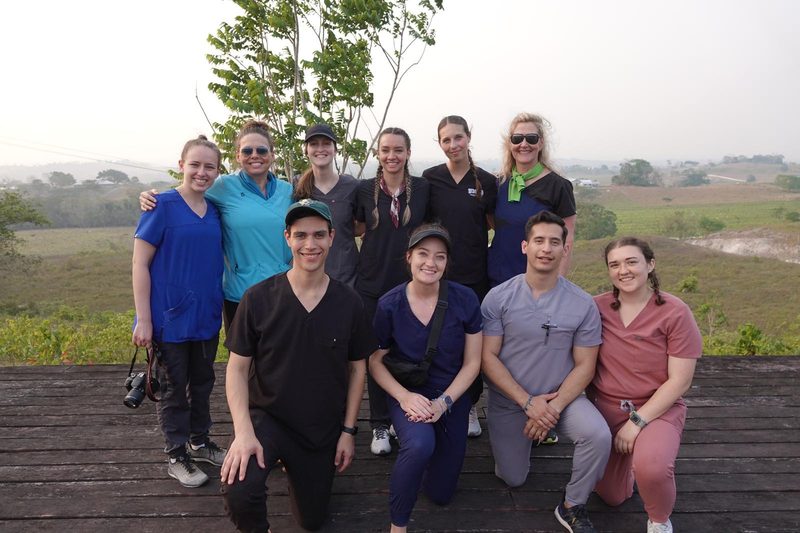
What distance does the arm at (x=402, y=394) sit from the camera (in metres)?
3.02

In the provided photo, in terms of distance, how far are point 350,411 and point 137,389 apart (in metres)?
1.38

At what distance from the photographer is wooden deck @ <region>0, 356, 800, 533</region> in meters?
3.06

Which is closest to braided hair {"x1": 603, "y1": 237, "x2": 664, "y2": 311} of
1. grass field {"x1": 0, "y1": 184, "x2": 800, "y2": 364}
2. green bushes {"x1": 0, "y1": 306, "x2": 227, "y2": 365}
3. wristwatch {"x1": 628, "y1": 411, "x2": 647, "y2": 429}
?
wristwatch {"x1": 628, "y1": 411, "x2": 647, "y2": 429}

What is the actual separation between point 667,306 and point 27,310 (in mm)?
22302

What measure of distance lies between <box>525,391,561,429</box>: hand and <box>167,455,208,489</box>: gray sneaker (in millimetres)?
2005

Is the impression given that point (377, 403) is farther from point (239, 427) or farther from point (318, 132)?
point (318, 132)

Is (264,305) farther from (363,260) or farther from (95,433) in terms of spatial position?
(95,433)

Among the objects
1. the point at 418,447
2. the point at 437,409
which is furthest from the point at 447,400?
the point at 418,447

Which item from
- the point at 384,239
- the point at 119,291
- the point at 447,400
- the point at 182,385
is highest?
the point at 384,239

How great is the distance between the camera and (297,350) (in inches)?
114

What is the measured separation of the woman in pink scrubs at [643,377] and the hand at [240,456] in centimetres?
191

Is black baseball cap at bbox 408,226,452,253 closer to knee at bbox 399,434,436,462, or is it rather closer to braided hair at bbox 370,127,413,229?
braided hair at bbox 370,127,413,229

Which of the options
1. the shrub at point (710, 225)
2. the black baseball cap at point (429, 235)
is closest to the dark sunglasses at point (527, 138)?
the black baseball cap at point (429, 235)

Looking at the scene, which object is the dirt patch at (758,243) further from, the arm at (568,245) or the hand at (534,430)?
the hand at (534,430)
